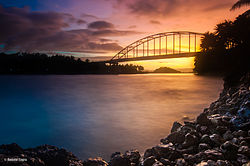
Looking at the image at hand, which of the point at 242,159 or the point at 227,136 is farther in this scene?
the point at 227,136

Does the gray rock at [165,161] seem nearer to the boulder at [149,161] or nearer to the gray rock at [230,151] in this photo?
the boulder at [149,161]

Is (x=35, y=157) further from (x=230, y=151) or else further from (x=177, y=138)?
(x=230, y=151)

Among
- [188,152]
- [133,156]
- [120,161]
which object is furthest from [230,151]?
[120,161]

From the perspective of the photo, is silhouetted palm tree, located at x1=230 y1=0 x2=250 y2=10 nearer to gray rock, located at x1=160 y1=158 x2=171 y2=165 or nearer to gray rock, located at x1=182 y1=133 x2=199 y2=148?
gray rock, located at x1=182 y1=133 x2=199 y2=148

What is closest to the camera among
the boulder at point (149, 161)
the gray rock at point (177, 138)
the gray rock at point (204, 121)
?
the boulder at point (149, 161)

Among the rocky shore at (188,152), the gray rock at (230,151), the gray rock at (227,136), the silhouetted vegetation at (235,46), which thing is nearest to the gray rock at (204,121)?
the rocky shore at (188,152)

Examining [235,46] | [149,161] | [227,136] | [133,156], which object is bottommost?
[133,156]

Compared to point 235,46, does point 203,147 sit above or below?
below

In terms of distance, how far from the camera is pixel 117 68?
97812 millimetres

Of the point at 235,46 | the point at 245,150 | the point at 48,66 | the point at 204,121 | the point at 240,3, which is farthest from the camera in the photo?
the point at 48,66

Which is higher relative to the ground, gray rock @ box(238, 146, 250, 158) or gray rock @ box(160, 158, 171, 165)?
gray rock @ box(238, 146, 250, 158)

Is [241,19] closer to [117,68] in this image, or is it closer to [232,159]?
[232,159]

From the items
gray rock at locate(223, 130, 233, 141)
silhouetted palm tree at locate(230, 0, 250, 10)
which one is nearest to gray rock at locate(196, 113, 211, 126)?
gray rock at locate(223, 130, 233, 141)

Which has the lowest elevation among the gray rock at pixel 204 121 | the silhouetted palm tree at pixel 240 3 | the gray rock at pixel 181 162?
the gray rock at pixel 181 162
